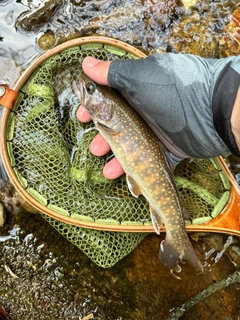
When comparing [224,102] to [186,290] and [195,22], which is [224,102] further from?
[186,290]

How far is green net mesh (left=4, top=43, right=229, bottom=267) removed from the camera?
253cm

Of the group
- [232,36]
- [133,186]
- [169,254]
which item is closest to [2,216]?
[133,186]

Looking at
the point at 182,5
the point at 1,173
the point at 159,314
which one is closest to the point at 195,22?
the point at 182,5

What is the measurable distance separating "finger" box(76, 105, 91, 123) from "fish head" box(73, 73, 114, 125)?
170 millimetres

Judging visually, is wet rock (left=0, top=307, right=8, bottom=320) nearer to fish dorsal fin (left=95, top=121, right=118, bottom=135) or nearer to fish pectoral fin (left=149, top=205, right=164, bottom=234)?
fish pectoral fin (left=149, top=205, right=164, bottom=234)

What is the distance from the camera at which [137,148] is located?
96.4 inches

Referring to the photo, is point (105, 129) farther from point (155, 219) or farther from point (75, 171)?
point (155, 219)

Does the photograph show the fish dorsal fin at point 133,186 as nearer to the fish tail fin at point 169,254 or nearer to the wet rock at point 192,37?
the fish tail fin at point 169,254

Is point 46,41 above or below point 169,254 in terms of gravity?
above

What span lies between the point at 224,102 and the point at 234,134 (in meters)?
0.19

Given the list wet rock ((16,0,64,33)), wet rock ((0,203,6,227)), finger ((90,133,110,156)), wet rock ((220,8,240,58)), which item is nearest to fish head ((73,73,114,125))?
finger ((90,133,110,156))

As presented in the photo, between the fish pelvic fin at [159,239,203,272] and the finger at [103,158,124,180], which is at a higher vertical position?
the finger at [103,158,124,180]

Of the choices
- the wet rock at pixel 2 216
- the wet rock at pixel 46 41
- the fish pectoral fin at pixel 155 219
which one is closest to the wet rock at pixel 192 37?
the wet rock at pixel 46 41

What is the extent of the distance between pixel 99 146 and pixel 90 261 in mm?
961
